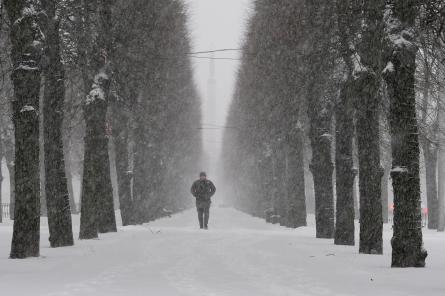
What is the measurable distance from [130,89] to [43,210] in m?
12.9

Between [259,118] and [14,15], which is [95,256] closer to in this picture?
[14,15]

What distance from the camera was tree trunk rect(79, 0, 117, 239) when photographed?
15.4 metres

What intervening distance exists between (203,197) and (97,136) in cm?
796

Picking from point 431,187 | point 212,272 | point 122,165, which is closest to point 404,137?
point 212,272

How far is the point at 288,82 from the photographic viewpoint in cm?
1852

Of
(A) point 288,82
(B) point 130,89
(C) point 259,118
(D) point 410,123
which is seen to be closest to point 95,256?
(D) point 410,123

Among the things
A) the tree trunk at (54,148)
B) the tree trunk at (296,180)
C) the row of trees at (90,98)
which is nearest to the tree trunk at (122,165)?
the row of trees at (90,98)

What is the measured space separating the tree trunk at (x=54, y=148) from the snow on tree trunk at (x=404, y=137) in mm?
7025

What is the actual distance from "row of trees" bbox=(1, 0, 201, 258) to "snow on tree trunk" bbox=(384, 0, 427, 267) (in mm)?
5745

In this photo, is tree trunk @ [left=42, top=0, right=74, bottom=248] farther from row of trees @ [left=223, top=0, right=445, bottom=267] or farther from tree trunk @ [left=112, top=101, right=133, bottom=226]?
tree trunk @ [left=112, top=101, right=133, bottom=226]

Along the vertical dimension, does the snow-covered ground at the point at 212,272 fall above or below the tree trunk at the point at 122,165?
below

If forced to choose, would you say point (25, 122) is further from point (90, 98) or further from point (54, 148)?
point (90, 98)

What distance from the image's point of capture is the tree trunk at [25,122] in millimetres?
10055

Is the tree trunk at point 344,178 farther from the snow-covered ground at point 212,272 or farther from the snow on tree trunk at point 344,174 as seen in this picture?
the snow-covered ground at point 212,272
